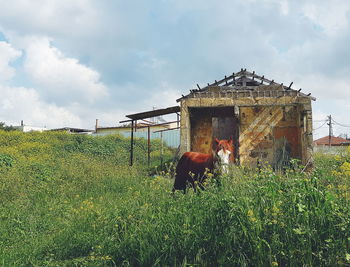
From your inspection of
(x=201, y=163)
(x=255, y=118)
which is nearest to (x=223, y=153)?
(x=201, y=163)

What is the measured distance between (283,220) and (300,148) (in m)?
10.4

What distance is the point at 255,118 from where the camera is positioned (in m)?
13.7

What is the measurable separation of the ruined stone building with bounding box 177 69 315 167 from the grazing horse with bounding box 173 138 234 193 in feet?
13.7

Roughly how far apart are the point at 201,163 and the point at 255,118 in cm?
714

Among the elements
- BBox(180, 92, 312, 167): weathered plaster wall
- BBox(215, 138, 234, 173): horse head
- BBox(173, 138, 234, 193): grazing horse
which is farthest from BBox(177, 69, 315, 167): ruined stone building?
BBox(215, 138, 234, 173): horse head

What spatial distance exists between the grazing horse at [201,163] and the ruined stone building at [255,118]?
13.7 feet

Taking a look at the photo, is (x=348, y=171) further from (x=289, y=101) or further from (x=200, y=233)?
(x=289, y=101)

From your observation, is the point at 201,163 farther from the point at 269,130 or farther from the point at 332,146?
the point at 332,146

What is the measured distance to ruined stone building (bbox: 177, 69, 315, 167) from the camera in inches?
484

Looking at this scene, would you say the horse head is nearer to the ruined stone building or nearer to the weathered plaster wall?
the ruined stone building

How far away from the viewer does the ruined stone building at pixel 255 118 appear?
12305 mm


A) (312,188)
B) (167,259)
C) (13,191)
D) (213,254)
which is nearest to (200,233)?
(213,254)

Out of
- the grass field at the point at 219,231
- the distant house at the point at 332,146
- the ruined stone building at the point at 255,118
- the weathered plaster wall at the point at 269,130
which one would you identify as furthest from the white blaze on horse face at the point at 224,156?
the distant house at the point at 332,146

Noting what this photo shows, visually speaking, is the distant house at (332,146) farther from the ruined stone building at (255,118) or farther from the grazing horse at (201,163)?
the grazing horse at (201,163)
